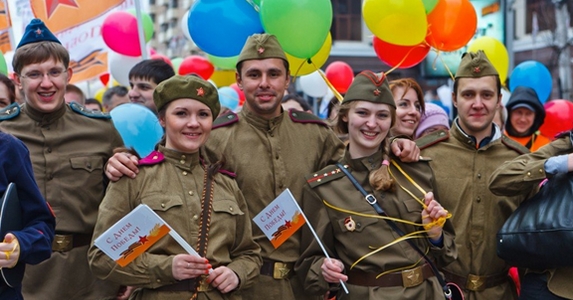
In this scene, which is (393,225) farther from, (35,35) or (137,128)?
(35,35)

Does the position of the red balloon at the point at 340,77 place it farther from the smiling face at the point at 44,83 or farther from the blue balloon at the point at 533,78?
the smiling face at the point at 44,83

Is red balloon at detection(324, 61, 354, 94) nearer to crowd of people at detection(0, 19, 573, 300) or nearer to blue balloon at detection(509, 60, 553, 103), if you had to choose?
blue balloon at detection(509, 60, 553, 103)

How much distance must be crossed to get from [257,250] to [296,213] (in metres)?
0.30

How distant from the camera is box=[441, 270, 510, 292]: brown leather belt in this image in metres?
4.43

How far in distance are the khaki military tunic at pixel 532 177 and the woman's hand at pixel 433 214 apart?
0.50m

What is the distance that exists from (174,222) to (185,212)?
77 millimetres

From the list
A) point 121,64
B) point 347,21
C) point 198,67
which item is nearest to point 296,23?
point 121,64

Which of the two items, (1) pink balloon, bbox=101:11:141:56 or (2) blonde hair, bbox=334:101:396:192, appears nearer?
(2) blonde hair, bbox=334:101:396:192

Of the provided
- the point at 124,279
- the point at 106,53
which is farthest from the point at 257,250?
the point at 106,53

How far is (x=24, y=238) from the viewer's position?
324cm

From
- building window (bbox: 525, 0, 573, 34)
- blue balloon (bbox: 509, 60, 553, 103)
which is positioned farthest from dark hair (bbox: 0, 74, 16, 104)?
building window (bbox: 525, 0, 573, 34)

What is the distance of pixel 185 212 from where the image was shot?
146 inches

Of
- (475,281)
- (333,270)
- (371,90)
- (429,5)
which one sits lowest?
(475,281)

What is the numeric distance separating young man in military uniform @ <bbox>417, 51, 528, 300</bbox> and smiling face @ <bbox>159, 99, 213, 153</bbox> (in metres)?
1.56
